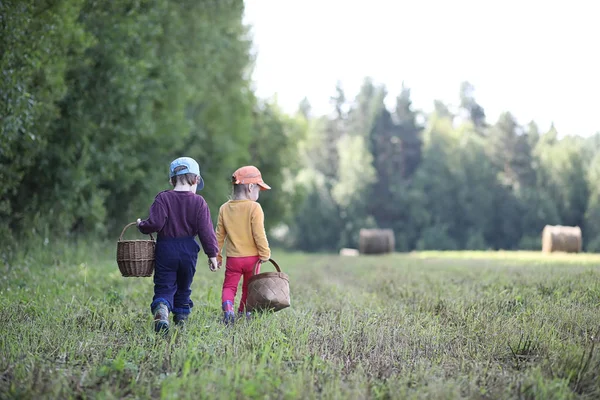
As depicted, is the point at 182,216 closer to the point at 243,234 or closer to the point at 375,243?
the point at 243,234

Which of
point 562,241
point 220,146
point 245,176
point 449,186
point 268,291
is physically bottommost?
point 268,291

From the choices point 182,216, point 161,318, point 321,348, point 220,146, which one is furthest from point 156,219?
point 220,146

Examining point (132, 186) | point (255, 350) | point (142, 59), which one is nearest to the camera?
point (255, 350)

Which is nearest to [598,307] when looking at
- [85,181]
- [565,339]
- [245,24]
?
[565,339]

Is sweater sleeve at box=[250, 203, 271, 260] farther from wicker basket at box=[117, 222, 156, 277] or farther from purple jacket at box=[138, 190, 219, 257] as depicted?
wicker basket at box=[117, 222, 156, 277]

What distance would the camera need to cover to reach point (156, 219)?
6.45 metres

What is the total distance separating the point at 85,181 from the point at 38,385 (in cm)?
1406

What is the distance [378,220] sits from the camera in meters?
66.2

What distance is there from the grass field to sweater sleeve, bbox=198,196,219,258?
0.73 meters

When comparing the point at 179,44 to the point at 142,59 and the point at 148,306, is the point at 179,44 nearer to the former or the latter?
the point at 142,59

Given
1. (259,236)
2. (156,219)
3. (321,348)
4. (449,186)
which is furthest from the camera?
(449,186)

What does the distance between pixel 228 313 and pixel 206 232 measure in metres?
0.89

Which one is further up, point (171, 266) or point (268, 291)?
point (171, 266)

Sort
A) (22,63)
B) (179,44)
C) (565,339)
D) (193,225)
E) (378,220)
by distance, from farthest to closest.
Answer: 1. (378,220)
2. (179,44)
3. (22,63)
4. (193,225)
5. (565,339)
